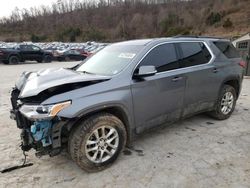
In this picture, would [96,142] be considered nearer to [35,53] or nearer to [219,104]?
[219,104]

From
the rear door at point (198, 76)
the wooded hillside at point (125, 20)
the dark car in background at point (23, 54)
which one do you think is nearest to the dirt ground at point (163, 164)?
the rear door at point (198, 76)

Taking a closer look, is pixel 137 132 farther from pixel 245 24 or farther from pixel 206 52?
pixel 245 24

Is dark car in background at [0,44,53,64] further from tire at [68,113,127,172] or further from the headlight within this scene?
tire at [68,113,127,172]

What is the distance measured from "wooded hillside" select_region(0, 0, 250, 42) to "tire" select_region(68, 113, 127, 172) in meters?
42.3

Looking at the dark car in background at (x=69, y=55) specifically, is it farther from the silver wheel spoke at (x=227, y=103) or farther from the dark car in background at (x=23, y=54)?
the silver wheel spoke at (x=227, y=103)

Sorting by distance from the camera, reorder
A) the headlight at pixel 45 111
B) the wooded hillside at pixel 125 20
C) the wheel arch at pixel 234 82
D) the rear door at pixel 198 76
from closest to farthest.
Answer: the headlight at pixel 45 111 < the rear door at pixel 198 76 < the wheel arch at pixel 234 82 < the wooded hillside at pixel 125 20

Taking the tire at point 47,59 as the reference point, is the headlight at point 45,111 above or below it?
below

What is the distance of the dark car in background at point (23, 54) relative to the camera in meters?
17.9

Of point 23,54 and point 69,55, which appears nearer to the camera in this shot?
point 23,54

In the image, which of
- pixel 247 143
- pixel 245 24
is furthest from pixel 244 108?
pixel 245 24

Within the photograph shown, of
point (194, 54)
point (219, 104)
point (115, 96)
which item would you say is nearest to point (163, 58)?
point (194, 54)

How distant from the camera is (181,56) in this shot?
387cm

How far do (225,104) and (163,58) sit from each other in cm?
203

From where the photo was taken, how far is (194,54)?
411 centimetres
